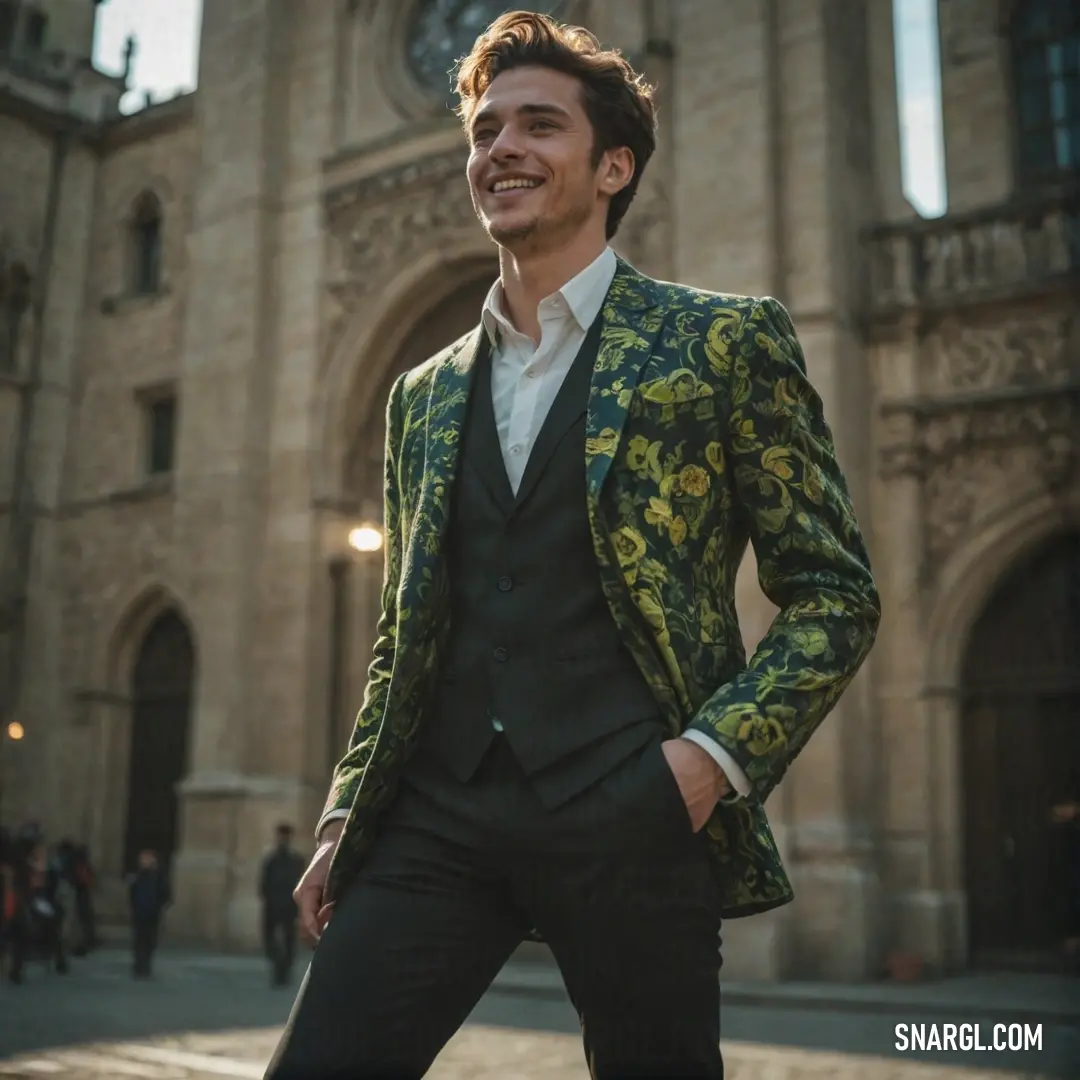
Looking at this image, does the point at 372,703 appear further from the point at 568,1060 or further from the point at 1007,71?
the point at 1007,71

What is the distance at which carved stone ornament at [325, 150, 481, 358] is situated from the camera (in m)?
17.7

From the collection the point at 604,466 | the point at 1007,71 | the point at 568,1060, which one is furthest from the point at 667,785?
the point at 1007,71

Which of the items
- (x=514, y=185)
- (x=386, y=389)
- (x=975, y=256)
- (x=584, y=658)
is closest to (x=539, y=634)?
(x=584, y=658)

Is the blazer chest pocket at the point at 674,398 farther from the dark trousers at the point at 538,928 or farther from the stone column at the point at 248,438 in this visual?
the stone column at the point at 248,438

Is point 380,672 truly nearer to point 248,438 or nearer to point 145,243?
point 248,438

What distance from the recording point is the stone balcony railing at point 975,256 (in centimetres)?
1391

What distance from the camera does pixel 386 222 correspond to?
18266mm

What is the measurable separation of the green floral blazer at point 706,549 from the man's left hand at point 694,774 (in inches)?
1.4

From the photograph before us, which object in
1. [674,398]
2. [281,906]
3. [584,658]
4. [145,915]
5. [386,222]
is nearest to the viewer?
[584,658]

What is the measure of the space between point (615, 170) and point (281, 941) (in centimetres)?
1216

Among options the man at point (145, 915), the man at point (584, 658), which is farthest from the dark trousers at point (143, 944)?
the man at point (584, 658)

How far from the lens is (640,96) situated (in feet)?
8.20

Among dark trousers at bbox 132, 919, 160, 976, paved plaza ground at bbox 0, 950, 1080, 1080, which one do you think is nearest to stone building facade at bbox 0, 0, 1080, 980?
paved plaza ground at bbox 0, 950, 1080, 1080

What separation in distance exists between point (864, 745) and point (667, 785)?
12435 mm
